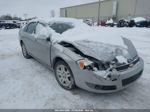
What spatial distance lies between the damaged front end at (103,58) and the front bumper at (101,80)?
0.18 ft

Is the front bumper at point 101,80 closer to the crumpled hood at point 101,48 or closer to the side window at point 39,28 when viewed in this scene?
the crumpled hood at point 101,48

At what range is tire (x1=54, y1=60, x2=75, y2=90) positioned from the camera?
8.23 ft

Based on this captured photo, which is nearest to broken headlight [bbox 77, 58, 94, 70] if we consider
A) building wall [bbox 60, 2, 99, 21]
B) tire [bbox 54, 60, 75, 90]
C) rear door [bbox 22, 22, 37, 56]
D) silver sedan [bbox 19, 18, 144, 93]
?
silver sedan [bbox 19, 18, 144, 93]

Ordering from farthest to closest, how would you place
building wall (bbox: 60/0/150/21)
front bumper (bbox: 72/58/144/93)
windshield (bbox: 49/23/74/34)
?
building wall (bbox: 60/0/150/21) → windshield (bbox: 49/23/74/34) → front bumper (bbox: 72/58/144/93)

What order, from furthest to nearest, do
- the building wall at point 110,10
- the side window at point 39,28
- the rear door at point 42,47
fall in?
the building wall at point 110,10
the side window at point 39,28
the rear door at point 42,47

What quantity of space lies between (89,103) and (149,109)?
1.07 m

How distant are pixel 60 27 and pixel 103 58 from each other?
1619 millimetres

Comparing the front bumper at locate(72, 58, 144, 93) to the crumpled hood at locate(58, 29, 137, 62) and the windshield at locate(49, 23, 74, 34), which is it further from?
the windshield at locate(49, 23, 74, 34)

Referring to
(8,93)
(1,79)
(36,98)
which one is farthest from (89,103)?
(1,79)

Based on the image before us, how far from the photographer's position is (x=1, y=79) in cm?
326

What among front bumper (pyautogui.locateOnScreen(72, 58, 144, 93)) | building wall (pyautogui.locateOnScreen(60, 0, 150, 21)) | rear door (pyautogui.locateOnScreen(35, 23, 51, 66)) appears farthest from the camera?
building wall (pyautogui.locateOnScreen(60, 0, 150, 21))

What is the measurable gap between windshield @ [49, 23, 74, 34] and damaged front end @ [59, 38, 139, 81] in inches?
29.6

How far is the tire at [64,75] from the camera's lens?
8.23 feet

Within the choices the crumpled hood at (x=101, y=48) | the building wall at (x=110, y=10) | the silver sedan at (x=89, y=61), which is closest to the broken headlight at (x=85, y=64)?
the silver sedan at (x=89, y=61)
